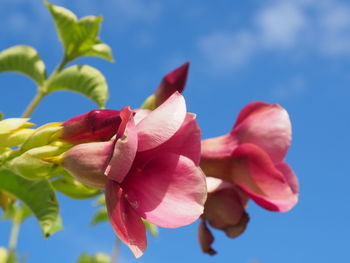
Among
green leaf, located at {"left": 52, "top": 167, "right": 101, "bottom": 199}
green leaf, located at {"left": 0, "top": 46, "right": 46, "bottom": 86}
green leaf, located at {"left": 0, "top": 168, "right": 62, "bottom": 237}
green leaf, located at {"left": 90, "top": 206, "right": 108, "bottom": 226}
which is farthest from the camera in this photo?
green leaf, located at {"left": 90, "top": 206, "right": 108, "bottom": 226}

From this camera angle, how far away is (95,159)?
96 cm

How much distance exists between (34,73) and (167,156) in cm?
75

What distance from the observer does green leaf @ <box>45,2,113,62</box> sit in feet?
5.38

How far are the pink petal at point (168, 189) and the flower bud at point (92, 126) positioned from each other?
88 millimetres

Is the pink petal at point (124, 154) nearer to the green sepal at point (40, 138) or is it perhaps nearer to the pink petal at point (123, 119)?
the pink petal at point (123, 119)

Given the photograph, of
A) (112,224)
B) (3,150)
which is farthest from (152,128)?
(3,150)

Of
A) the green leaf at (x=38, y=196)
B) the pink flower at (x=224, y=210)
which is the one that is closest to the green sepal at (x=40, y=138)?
the green leaf at (x=38, y=196)

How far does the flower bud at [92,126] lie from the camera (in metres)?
0.98

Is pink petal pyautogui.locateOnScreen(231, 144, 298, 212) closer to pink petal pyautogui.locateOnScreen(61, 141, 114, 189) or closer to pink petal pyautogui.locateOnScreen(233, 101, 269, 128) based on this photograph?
pink petal pyautogui.locateOnScreen(233, 101, 269, 128)

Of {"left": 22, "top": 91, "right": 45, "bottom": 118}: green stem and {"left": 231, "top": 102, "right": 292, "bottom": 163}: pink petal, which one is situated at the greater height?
{"left": 231, "top": 102, "right": 292, "bottom": 163}: pink petal

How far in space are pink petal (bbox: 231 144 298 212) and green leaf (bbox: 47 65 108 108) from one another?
1.31ft

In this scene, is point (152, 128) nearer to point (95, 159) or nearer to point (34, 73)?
point (95, 159)

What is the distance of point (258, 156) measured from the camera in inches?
52.2

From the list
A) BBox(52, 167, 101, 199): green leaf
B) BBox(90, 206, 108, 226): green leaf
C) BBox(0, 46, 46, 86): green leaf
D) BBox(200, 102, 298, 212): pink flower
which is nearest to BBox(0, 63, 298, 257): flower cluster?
BBox(52, 167, 101, 199): green leaf
